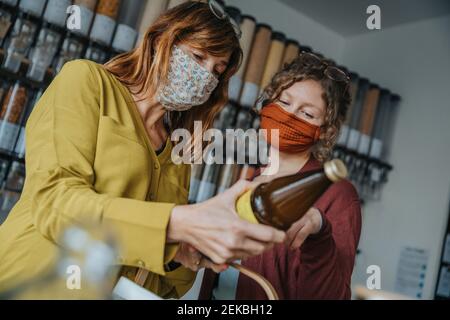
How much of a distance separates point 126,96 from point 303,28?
5.42ft

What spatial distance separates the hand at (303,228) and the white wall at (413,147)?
625 mm

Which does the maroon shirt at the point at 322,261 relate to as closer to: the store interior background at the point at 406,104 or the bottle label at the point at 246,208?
the bottle label at the point at 246,208

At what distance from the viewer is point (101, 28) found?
1376 mm

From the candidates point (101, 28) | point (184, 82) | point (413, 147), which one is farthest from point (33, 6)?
point (413, 147)

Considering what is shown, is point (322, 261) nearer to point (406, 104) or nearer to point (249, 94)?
point (249, 94)

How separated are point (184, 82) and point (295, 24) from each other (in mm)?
1620

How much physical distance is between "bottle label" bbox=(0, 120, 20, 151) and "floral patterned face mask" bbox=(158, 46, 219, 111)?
73cm

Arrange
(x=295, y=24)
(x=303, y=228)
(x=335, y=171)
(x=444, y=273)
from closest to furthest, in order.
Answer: (x=335, y=171)
(x=303, y=228)
(x=444, y=273)
(x=295, y=24)

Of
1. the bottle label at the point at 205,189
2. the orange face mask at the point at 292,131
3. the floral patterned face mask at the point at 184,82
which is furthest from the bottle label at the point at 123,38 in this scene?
the orange face mask at the point at 292,131

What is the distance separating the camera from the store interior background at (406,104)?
4.17 ft

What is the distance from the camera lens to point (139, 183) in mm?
587

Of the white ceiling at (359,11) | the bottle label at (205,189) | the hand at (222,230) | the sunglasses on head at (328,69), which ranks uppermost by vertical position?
the white ceiling at (359,11)
